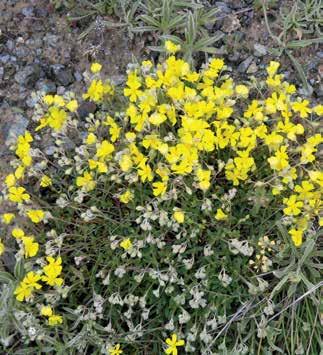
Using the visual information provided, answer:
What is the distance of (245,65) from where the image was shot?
11.2ft

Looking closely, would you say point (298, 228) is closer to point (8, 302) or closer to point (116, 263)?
point (116, 263)

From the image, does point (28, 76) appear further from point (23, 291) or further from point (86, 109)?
point (23, 291)

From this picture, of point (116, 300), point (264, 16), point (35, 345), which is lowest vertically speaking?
point (35, 345)

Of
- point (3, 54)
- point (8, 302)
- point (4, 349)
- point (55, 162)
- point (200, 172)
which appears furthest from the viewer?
point (3, 54)

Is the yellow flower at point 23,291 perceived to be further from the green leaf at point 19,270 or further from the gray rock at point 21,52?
the gray rock at point 21,52

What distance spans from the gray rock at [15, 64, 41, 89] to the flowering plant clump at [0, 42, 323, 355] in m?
0.54

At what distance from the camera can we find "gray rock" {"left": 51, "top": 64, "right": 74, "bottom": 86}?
344 cm

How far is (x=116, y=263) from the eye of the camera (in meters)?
2.80

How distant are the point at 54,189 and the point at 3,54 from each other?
1.07 meters

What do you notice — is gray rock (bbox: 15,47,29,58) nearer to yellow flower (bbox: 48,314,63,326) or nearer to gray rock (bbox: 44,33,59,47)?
gray rock (bbox: 44,33,59,47)

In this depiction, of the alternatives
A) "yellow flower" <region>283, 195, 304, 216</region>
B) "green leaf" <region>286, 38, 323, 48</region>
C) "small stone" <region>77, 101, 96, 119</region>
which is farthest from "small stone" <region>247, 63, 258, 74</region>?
"yellow flower" <region>283, 195, 304, 216</region>

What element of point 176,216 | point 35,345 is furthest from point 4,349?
point 176,216

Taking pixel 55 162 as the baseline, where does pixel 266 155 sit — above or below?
above

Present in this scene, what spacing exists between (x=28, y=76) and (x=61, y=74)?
19cm
